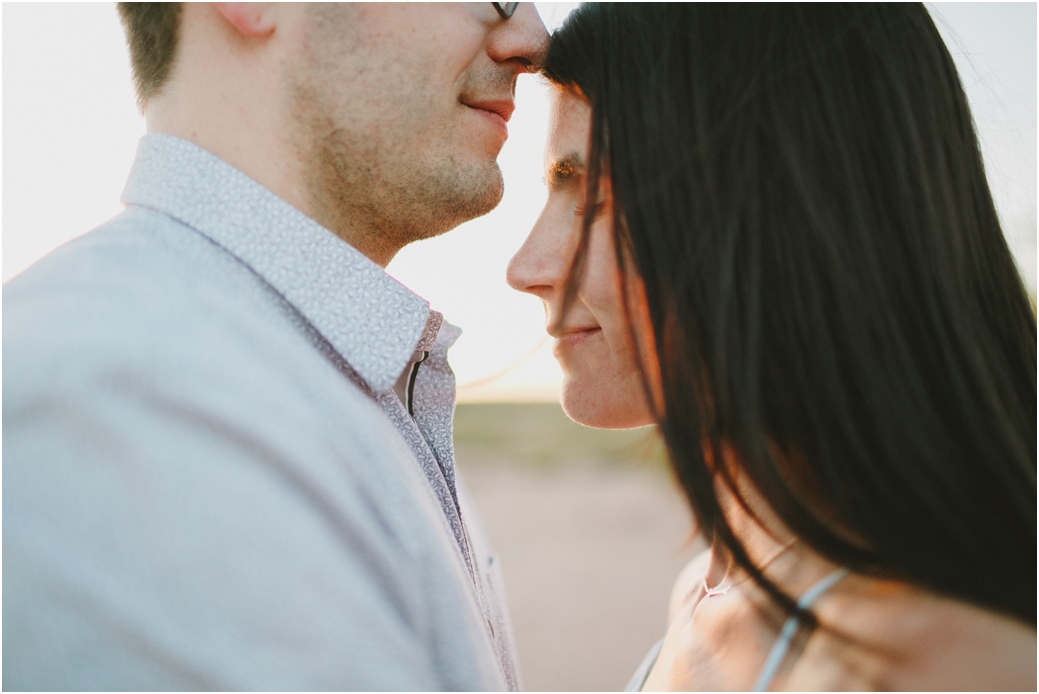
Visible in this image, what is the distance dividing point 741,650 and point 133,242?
147 centimetres

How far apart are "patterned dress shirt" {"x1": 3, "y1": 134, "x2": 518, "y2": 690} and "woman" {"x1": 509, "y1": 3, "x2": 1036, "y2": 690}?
571mm

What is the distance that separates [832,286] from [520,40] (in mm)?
1142

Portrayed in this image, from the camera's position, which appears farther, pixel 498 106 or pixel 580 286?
pixel 498 106

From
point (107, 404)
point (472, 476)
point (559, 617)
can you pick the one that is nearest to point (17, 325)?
point (107, 404)

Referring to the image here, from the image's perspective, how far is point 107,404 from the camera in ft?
3.96

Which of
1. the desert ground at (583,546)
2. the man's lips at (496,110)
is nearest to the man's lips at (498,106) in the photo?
the man's lips at (496,110)

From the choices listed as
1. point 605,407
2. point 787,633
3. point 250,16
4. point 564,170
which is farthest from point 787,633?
point 250,16

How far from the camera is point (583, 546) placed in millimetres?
11055

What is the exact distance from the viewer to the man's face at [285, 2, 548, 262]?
1840mm

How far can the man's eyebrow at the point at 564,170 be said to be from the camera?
1.89m

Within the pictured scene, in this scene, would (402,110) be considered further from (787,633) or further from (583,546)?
(583,546)

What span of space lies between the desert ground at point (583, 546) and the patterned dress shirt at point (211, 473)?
69 cm

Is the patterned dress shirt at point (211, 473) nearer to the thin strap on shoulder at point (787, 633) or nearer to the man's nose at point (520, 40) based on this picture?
the thin strap on shoulder at point (787, 633)

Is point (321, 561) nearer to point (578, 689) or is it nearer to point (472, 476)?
point (578, 689)
